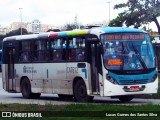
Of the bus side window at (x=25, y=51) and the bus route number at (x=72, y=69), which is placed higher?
the bus side window at (x=25, y=51)

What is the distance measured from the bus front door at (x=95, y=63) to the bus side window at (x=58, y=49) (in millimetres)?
1854

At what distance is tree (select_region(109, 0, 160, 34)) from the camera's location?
40625mm

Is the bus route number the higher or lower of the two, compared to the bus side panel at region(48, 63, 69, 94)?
higher

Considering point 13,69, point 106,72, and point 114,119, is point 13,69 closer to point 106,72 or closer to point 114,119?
point 106,72

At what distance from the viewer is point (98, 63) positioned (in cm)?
2080

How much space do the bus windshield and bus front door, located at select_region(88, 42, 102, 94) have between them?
1.05 ft

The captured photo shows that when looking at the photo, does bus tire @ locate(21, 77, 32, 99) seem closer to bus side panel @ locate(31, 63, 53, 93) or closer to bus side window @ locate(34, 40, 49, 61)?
bus side panel @ locate(31, 63, 53, 93)

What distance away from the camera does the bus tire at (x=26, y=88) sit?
25.7m

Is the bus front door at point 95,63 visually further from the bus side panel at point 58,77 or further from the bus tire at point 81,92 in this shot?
the bus side panel at point 58,77

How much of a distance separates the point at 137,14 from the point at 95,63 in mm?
20696

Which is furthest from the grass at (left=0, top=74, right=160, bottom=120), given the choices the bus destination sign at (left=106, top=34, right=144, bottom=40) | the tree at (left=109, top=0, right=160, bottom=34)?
the tree at (left=109, top=0, right=160, bottom=34)

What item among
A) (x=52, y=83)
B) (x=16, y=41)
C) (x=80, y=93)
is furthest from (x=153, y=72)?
(x=16, y=41)

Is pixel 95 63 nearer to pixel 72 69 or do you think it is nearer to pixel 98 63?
pixel 98 63

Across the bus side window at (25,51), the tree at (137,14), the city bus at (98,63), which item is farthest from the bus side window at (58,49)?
the tree at (137,14)
